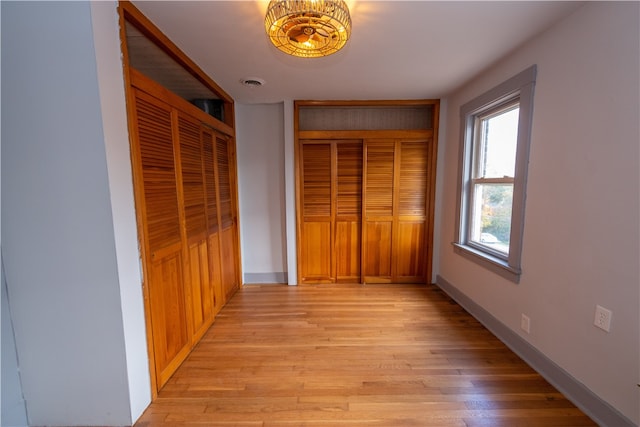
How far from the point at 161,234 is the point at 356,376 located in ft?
5.37

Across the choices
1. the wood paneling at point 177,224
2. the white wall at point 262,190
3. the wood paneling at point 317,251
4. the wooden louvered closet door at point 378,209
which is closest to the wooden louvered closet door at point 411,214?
the wooden louvered closet door at point 378,209

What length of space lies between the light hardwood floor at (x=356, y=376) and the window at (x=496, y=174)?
73cm

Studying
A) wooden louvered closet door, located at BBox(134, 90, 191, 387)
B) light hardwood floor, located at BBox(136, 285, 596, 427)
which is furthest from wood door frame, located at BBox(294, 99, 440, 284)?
wooden louvered closet door, located at BBox(134, 90, 191, 387)

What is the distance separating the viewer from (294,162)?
3.08m

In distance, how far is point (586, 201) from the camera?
139 centimetres

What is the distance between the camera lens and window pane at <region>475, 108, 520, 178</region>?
6.82ft

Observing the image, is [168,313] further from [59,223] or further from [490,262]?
[490,262]

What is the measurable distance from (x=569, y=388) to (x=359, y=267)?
2087 millimetres

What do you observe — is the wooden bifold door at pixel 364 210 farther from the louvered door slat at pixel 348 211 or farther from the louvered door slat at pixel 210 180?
the louvered door slat at pixel 210 180

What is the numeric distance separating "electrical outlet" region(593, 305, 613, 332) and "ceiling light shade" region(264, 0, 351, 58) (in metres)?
2.03

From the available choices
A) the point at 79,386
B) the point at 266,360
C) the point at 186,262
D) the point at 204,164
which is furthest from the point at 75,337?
the point at 204,164

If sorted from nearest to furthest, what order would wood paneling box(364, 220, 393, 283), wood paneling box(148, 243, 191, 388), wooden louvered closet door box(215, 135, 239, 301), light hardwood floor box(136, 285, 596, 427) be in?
light hardwood floor box(136, 285, 596, 427)
wood paneling box(148, 243, 191, 388)
wooden louvered closet door box(215, 135, 239, 301)
wood paneling box(364, 220, 393, 283)

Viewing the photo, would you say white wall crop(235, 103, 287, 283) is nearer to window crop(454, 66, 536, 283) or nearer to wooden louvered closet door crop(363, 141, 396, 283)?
wooden louvered closet door crop(363, 141, 396, 283)

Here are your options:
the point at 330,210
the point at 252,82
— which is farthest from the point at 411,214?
the point at 252,82
